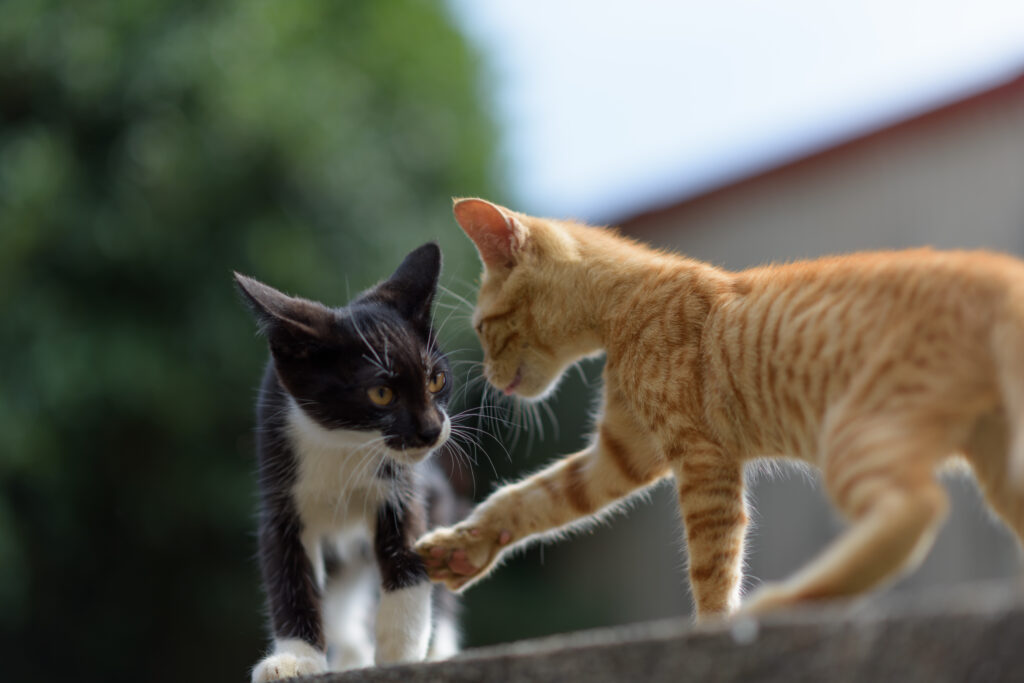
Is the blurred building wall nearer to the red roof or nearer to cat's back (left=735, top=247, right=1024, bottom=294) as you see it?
the red roof

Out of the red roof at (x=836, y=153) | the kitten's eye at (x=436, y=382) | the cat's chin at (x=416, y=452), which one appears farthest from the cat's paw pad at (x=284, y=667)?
the red roof at (x=836, y=153)

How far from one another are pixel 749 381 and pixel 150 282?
4014mm

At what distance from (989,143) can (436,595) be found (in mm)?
3475

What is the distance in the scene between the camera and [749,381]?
4.62ft

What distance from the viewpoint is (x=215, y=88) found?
4.61m

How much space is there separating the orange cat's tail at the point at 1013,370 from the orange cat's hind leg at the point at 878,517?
8 cm

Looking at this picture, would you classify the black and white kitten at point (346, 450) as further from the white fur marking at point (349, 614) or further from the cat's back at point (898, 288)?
the cat's back at point (898, 288)

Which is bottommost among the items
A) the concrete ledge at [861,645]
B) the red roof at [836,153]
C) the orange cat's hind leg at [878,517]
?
the concrete ledge at [861,645]

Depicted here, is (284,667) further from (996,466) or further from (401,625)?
(996,466)

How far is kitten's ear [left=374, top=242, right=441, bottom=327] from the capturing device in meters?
→ 1.84

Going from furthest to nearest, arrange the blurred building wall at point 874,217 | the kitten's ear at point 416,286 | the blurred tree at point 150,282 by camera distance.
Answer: the blurred tree at point 150,282 < the blurred building wall at point 874,217 < the kitten's ear at point 416,286

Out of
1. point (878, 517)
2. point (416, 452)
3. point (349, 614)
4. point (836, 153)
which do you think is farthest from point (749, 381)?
point (836, 153)

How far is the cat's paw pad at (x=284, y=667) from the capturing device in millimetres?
1493

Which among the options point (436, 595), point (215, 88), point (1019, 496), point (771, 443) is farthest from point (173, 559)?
point (1019, 496)
